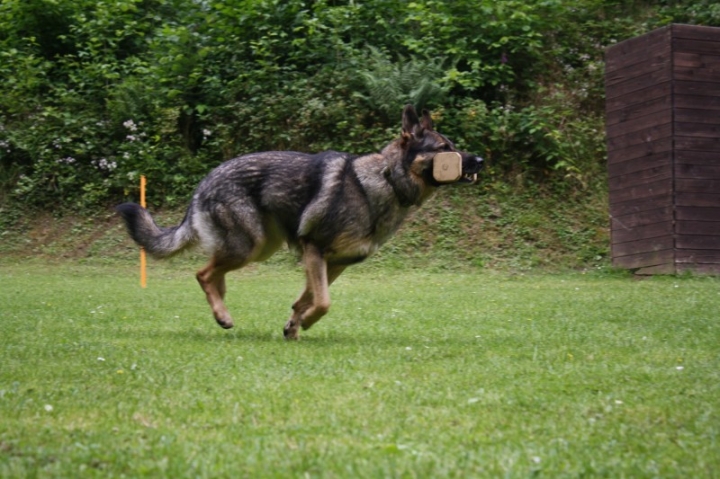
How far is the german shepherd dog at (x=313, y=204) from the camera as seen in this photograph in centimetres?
840

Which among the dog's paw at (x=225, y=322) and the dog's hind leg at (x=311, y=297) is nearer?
the dog's hind leg at (x=311, y=297)

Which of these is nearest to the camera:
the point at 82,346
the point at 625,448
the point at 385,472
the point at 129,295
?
the point at 385,472

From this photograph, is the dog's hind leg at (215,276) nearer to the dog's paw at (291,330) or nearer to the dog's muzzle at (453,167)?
the dog's paw at (291,330)

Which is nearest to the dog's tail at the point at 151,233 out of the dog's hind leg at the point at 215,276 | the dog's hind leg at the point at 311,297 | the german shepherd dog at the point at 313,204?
the german shepherd dog at the point at 313,204

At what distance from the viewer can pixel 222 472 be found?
3523 millimetres

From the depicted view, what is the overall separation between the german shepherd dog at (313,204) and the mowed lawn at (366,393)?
2.18 ft

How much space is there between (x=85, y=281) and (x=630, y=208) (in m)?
9.71

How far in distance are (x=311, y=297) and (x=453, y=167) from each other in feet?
5.86

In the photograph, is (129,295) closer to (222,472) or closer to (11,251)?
(11,251)

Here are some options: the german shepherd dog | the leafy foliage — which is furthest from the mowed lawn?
the leafy foliage

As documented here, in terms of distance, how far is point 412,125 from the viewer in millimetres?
8664

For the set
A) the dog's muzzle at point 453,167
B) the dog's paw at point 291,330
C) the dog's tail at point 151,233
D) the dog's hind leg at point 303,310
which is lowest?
Answer: the dog's paw at point 291,330

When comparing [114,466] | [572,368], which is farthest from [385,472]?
[572,368]

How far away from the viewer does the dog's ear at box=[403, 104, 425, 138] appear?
859 cm
